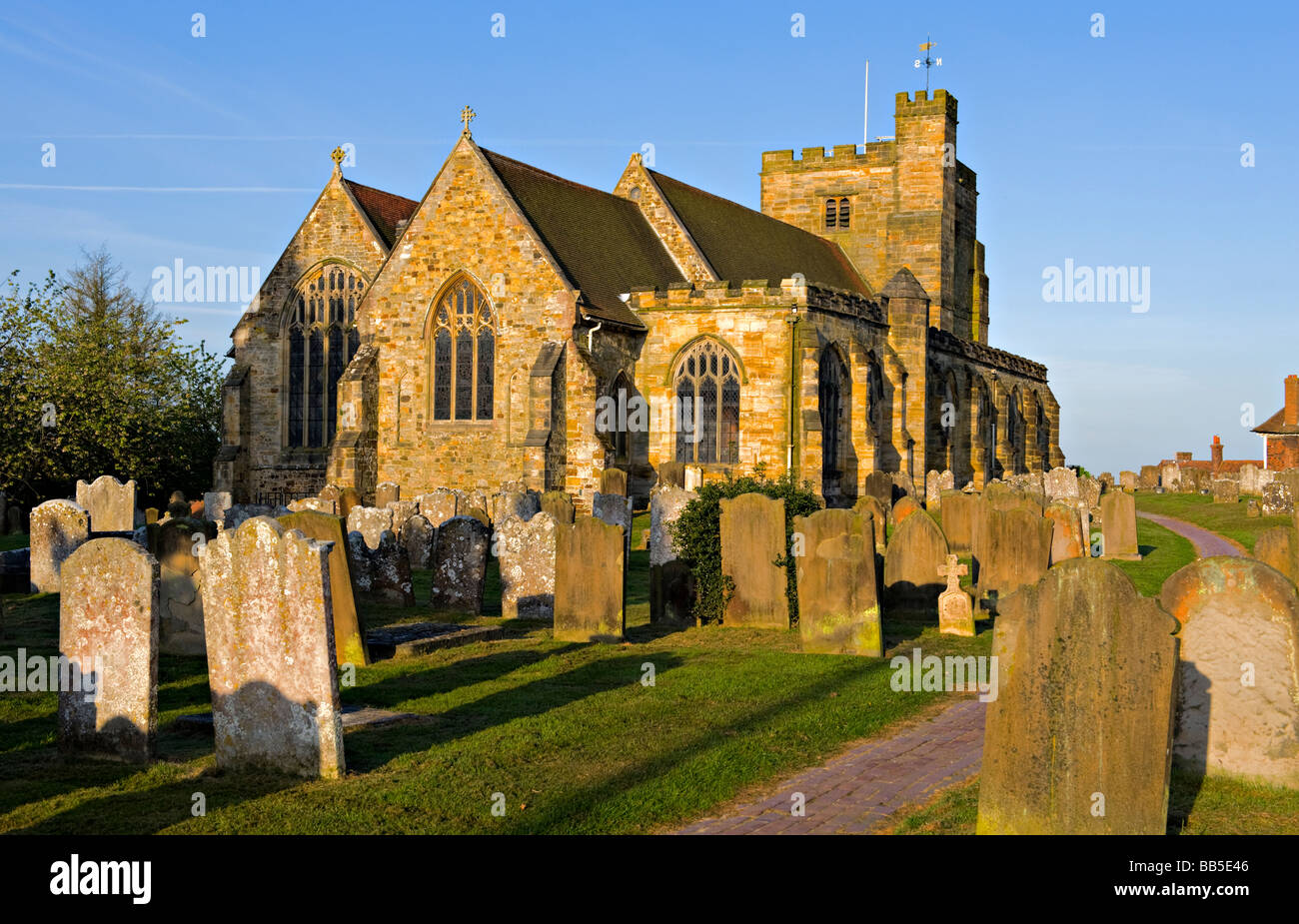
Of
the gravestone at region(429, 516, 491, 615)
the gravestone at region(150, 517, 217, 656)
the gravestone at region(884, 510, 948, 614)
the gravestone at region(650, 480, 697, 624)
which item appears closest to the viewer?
the gravestone at region(150, 517, 217, 656)

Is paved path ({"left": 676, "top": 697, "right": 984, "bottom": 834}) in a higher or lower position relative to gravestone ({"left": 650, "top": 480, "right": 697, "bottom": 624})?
lower

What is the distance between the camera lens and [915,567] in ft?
54.1

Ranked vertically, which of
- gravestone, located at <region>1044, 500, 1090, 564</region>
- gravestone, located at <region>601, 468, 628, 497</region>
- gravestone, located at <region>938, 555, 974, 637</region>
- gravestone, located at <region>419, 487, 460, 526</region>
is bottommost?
gravestone, located at <region>938, 555, 974, 637</region>

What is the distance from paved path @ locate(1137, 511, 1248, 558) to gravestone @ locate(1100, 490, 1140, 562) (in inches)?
55.2

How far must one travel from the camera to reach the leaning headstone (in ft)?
54.7

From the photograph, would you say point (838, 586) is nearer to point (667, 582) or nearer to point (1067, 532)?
point (667, 582)

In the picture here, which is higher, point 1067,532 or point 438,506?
point 438,506

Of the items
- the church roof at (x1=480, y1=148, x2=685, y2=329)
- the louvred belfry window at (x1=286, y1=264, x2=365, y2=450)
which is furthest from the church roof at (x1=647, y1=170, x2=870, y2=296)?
the louvred belfry window at (x1=286, y1=264, x2=365, y2=450)

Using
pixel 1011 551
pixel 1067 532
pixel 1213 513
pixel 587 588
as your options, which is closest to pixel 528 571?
pixel 587 588

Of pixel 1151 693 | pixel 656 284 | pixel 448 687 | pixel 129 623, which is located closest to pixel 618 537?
pixel 448 687

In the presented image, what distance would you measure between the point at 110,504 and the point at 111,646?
45.3 ft

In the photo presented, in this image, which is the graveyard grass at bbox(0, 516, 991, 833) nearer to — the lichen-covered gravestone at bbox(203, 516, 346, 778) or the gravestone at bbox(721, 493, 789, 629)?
the lichen-covered gravestone at bbox(203, 516, 346, 778)

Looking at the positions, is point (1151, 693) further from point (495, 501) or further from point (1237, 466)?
point (1237, 466)

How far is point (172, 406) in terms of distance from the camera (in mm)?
37500
